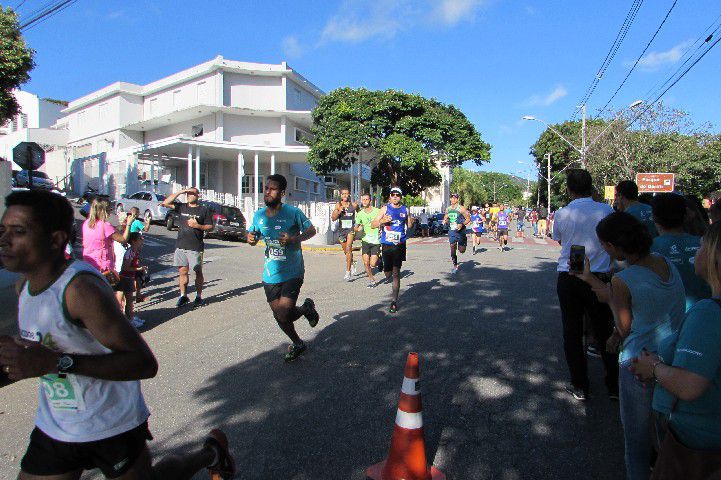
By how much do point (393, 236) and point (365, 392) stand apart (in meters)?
3.95

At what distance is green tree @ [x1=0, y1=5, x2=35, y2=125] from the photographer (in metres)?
16.5

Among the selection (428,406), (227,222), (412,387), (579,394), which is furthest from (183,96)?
(412,387)

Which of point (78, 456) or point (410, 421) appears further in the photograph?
point (410, 421)

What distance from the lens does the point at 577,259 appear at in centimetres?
317

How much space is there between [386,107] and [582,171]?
24.9 m

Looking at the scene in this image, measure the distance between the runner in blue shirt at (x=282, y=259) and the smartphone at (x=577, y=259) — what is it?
9.88 ft

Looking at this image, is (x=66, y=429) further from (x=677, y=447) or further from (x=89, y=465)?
(x=677, y=447)

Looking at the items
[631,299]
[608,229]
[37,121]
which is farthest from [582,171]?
[37,121]

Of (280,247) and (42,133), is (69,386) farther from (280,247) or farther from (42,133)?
(42,133)

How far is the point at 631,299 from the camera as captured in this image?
8.73ft

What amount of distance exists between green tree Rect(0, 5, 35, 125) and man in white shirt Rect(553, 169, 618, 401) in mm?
18278

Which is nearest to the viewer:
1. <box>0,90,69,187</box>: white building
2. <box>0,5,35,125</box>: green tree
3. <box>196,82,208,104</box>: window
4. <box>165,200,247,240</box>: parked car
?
<box>0,5,35,125</box>: green tree

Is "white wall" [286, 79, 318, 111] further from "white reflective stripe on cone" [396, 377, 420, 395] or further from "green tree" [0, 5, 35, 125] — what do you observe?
"white reflective stripe on cone" [396, 377, 420, 395]

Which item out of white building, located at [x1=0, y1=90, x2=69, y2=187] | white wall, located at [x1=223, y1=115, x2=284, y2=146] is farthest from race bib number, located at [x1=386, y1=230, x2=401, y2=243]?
white building, located at [x1=0, y1=90, x2=69, y2=187]
